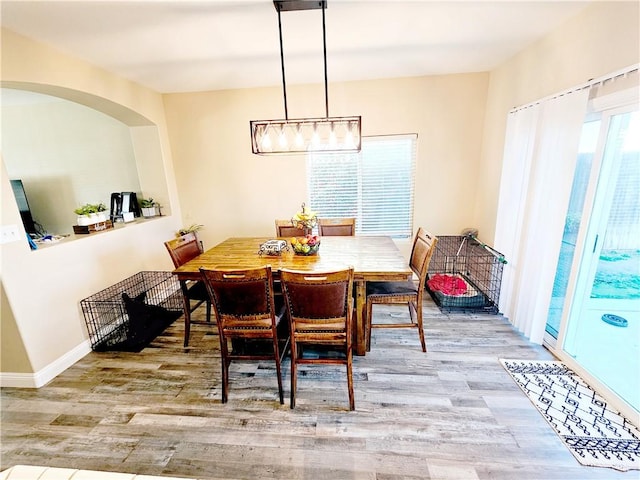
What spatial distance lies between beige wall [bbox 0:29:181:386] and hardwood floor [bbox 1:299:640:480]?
278mm

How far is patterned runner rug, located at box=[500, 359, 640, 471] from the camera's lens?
154 centimetres

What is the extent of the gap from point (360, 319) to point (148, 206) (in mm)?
3264

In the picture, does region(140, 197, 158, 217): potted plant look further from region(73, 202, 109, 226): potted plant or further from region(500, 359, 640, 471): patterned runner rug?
region(500, 359, 640, 471): patterned runner rug

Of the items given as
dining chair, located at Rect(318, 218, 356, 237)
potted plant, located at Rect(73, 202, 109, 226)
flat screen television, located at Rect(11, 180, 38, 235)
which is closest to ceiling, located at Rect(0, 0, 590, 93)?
potted plant, located at Rect(73, 202, 109, 226)

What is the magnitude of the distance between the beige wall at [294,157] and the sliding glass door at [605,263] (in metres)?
1.46

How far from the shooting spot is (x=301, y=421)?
1.83 metres

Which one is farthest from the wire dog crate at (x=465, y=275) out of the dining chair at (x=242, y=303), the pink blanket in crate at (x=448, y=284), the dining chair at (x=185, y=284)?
the dining chair at (x=185, y=284)

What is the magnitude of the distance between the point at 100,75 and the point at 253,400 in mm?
3439

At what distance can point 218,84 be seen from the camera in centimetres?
343

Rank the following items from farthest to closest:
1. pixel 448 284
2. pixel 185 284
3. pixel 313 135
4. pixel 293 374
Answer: pixel 448 284 < pixel 185 284 < pixel 313 135 < pixel 293 374

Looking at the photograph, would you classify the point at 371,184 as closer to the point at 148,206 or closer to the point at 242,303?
the point at 242,303

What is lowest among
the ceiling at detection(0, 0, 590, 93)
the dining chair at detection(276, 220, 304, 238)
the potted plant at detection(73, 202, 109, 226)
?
the dining chair at detection(276, 220, 304, 238)

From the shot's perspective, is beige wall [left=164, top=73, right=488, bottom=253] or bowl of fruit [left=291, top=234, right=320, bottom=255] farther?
beige wall [left=164, top=73, right=488, bottom=253]

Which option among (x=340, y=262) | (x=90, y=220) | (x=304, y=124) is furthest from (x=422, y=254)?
(x=90, y=220)
